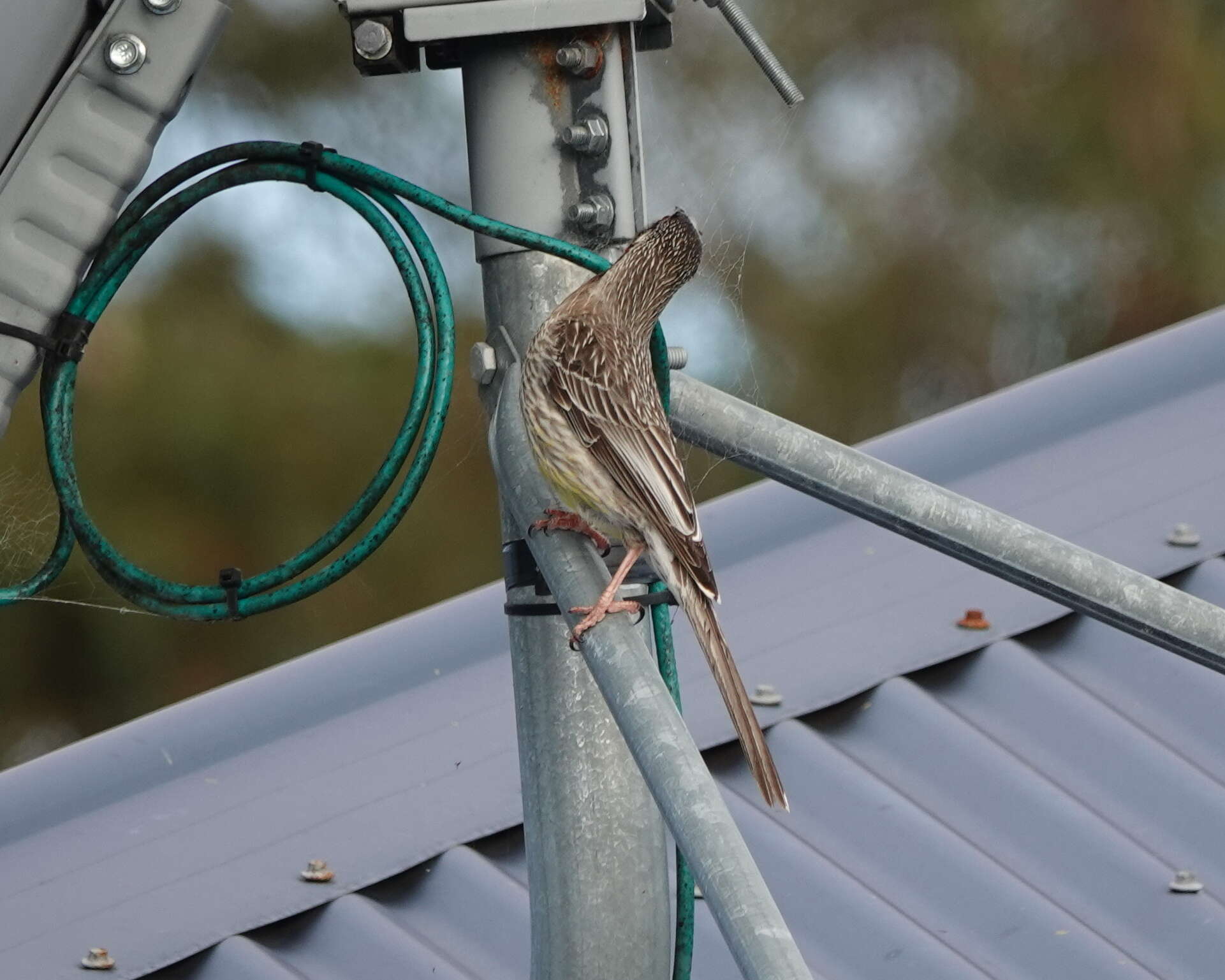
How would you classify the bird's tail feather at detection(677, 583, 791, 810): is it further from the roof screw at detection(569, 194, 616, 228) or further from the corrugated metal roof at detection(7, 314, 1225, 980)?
the corrugated metal roof at detection(7, 314, 1225, 980)

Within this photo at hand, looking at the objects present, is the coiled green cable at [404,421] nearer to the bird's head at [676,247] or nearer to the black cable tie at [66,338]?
the black cable tie at [66,338]

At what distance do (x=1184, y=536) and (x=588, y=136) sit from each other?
184cm

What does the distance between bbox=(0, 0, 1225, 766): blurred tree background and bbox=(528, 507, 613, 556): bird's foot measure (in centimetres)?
368

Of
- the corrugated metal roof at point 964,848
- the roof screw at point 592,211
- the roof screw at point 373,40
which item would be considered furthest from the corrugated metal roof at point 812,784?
the roof screw at point 373,40

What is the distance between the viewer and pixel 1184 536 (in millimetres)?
2934

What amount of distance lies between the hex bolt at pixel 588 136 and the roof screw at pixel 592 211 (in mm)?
36

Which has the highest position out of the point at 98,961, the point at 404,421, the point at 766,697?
the point at 404,421

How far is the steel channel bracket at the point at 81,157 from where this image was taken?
1452 millimetres

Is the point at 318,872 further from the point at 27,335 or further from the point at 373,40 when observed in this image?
the point at 373,40

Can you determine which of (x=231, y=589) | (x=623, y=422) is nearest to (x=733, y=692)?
(x=623, y=422)

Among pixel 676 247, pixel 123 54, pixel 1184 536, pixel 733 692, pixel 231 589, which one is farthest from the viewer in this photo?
pixel 1184 536

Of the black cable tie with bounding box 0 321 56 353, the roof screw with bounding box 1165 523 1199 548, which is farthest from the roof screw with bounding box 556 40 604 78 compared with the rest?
the roof screw with bounding box 1165 523 1199 548

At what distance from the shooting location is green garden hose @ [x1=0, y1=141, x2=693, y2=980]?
4.93 ft

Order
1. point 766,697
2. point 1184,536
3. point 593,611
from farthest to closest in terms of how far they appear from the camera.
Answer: point 1184,536
point 766,697
point 593,611
